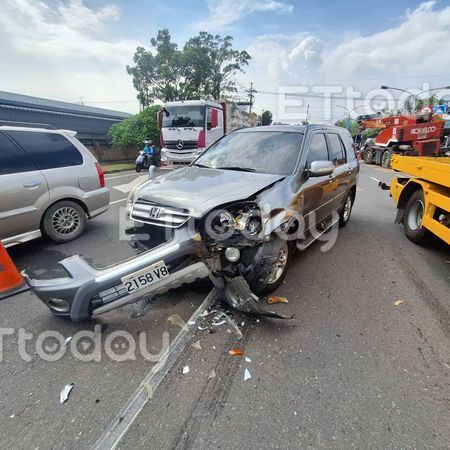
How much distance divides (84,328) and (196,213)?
1.56 metres

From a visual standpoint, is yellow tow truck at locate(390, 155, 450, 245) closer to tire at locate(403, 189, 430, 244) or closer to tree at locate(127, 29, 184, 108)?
tire at locate(403, 189, 430, 244)

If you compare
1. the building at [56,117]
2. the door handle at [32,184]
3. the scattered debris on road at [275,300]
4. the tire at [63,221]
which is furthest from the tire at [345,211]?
the building at [56,117]

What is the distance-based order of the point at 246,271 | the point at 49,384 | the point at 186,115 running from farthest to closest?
the point at 186,115, the point at 246,271, the point at 49,384

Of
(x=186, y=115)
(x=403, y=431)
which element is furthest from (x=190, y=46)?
(x=403, y=431)

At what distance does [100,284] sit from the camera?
2.30 m

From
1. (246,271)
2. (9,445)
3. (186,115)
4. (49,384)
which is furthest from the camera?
(186,115)

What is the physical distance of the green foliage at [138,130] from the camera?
20688 millimetres

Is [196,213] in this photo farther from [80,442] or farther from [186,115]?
[186,115]

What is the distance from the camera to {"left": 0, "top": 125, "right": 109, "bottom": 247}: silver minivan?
400cm

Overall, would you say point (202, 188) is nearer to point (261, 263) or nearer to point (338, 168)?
point (261, 263)

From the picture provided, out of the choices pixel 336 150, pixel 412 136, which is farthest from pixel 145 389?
pixel 412 136

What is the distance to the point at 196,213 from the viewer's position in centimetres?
263

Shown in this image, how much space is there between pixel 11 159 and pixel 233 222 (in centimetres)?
349

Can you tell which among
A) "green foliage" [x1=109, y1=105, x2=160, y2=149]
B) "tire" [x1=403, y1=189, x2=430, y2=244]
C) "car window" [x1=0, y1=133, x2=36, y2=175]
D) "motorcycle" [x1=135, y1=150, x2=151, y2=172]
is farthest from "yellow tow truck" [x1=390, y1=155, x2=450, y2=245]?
"green foliage" [x1=109, y1=105, x2=160, y2=149]
